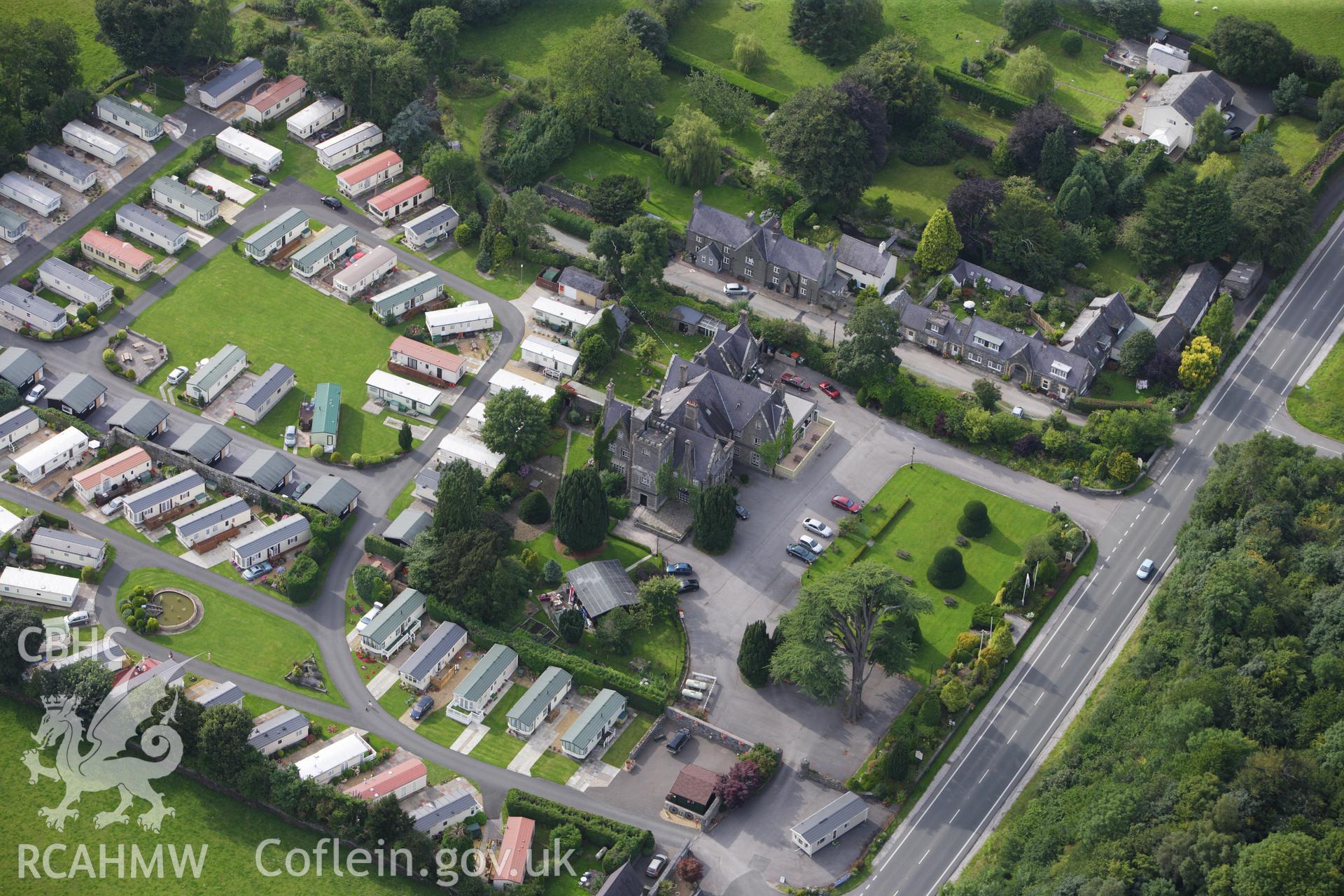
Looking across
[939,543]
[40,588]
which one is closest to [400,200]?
[40,588]

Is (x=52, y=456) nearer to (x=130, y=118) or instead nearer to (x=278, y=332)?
(x=278, y=332)

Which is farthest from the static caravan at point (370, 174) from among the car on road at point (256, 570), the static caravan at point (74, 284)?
the car on road at point (256, 570)

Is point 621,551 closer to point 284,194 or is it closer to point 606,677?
point 606,677

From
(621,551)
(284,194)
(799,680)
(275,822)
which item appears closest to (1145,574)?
(799,680)

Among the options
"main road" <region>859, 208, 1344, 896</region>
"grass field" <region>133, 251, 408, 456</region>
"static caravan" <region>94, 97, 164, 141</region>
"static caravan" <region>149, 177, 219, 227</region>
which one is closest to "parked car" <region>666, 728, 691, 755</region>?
"main road" <region>859, 208, 1344, 896</region>

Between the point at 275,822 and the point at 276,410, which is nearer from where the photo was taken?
the point at 275,822

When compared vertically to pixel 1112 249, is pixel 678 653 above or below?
below

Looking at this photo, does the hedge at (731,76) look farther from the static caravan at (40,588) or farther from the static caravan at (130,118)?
the static caravan at (40,588)

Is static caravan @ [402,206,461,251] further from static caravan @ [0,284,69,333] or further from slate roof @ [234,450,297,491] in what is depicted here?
static caravan @ [0,284,69,333]
